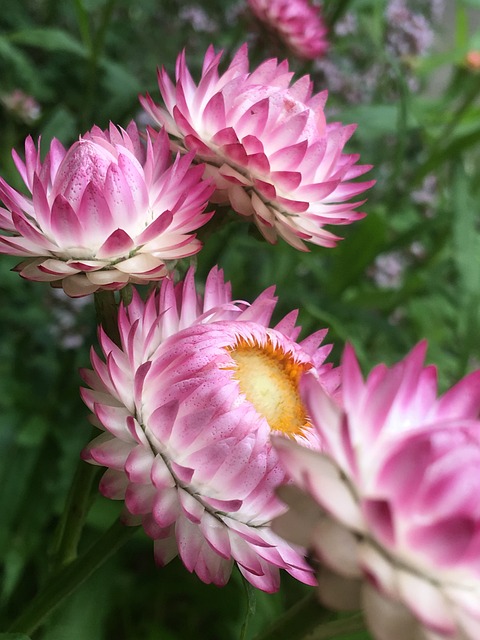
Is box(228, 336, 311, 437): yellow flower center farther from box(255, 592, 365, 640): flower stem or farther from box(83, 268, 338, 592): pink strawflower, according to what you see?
box(255, 592, 365, 640): flower stem

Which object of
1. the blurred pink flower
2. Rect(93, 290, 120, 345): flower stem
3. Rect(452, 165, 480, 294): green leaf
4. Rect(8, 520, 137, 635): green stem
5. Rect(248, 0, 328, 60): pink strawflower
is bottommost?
the blurred pink flower

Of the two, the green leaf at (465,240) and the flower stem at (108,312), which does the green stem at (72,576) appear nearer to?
the flower stem at (108,312)

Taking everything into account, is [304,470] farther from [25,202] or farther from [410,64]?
[410,64]

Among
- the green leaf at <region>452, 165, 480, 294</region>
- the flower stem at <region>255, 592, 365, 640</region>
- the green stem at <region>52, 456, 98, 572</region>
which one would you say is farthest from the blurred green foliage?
the flower stem at <region>255, 592, 365, 640</region>

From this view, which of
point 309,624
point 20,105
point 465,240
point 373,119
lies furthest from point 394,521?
point 20,105

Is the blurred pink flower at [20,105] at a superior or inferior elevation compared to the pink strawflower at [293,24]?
inferior

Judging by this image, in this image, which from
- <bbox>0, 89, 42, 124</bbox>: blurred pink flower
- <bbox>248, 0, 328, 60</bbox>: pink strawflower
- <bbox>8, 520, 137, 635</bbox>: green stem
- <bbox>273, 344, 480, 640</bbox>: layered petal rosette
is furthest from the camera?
<bbox>0, 89, 42, 124</bbox>: blurred pink flower

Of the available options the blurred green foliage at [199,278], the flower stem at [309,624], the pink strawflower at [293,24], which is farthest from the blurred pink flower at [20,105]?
the flower stem at [309,624]
